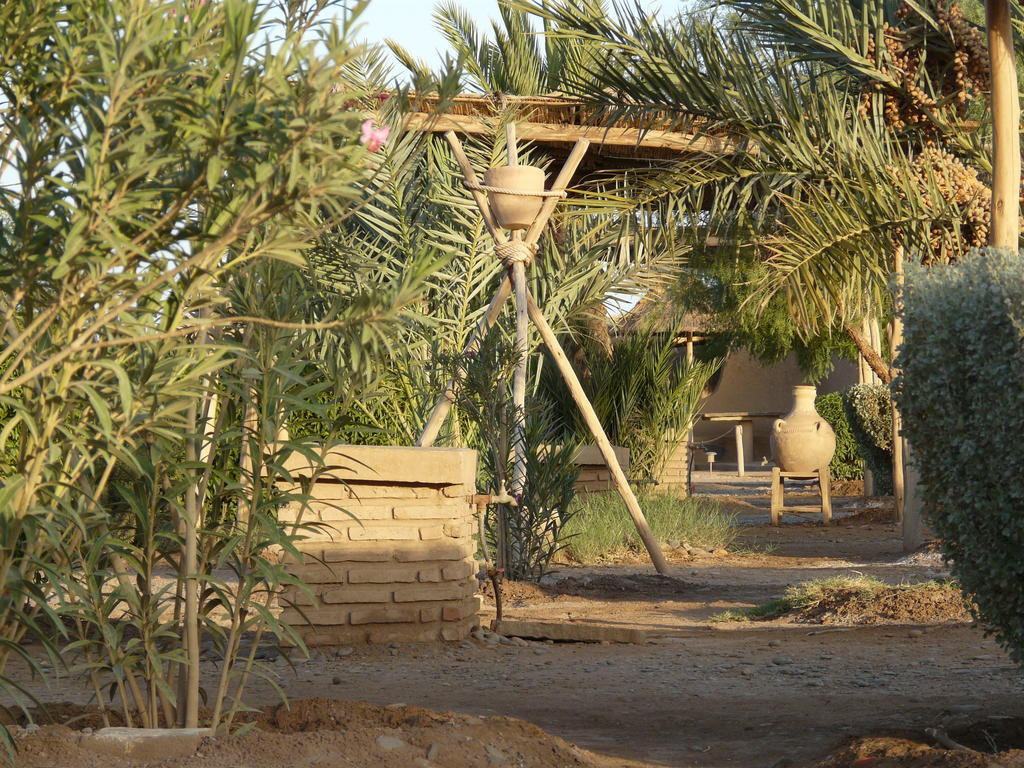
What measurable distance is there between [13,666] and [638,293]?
6.09 meters

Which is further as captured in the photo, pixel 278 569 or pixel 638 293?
pixel 638 293

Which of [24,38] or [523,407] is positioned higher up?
[24,38]

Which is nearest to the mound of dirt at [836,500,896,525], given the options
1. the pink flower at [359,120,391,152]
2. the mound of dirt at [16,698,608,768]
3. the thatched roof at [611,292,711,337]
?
the thatched roof at [611,292,711,337]

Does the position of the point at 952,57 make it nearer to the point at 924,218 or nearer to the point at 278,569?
the point at 924,218

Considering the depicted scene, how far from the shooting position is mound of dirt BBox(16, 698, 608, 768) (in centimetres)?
270

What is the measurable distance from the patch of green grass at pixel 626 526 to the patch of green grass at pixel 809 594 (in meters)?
2.52

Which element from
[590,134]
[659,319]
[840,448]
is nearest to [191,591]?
[590,134]

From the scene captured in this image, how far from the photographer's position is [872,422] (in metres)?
13.8

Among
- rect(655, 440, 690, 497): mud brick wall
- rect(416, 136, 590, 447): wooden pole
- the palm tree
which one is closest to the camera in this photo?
rect(416, 136, 590, 447): wooden pole

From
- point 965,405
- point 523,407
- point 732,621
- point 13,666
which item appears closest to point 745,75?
point 523,407

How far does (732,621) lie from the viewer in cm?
619

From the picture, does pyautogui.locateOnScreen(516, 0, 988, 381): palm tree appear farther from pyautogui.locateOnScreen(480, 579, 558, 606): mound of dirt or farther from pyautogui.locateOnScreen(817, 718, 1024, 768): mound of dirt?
pyautogui.locateOnScreen(817, 718, 1024, 768): mound of dirt

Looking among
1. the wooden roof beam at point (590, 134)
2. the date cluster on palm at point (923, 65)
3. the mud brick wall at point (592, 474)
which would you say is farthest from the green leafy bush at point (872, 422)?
the date cluster on palm at point (923, 65)

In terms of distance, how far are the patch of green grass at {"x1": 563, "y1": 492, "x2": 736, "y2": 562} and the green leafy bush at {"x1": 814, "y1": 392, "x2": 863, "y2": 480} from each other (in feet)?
26.7
